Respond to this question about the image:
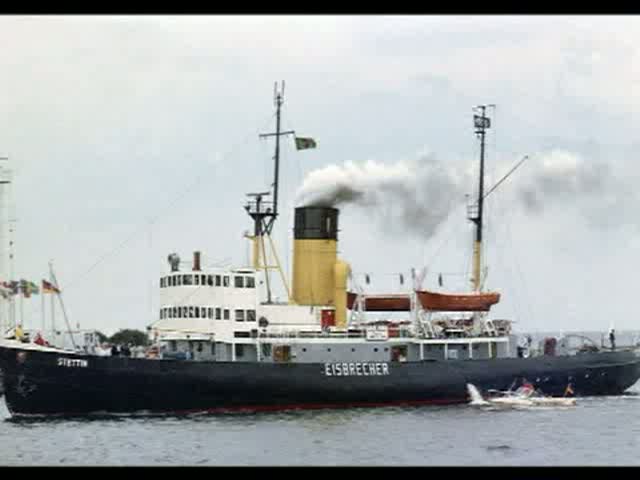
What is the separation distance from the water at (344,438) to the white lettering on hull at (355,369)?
1.55 metres

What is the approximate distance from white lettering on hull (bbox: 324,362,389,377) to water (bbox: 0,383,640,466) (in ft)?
5.09

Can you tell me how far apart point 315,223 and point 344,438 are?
1369cm

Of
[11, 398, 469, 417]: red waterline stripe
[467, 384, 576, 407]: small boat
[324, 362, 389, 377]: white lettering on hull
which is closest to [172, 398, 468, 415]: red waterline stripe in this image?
[11, 398, 469, 417]: red waterline stripe

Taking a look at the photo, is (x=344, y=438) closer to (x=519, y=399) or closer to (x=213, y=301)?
(x=213, y=301)

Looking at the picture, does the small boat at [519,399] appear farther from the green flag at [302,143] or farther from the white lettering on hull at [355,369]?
the green flag at [302,143]

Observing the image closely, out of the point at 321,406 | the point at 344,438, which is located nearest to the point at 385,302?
the point at 321,406

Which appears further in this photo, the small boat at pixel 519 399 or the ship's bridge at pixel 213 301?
the small boat at pixel 519 399

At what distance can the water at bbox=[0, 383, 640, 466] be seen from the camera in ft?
127

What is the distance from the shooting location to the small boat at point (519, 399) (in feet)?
181

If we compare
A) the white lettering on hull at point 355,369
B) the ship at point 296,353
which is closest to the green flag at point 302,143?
the ship at point 296,353

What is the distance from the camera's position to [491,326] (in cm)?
5762
